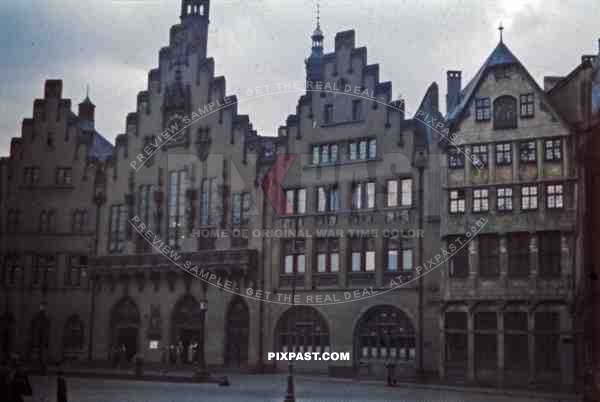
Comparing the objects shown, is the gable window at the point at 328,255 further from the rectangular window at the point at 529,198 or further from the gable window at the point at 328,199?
the rectangular window at the point at 529,198

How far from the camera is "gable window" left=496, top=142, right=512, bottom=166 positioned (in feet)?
138

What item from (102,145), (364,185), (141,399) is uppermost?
(102,145)

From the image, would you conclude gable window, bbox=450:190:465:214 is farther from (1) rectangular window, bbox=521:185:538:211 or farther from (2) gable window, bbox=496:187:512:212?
(1) rectangular window, bbox=521:185:538:211

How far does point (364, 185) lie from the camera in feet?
153

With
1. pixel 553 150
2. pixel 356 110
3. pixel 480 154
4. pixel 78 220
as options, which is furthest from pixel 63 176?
pixel 553 150

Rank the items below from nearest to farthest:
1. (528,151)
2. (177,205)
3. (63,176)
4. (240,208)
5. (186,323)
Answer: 1. (528,151)
2. (240,208)
3. (186,323)
4. (177,205)
5. (63,176)

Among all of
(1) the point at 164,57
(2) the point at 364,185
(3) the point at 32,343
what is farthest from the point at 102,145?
(2) the point at 364,185

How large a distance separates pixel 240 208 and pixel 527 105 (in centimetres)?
1621

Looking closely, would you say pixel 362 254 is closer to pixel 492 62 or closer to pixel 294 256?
pixel 294 256

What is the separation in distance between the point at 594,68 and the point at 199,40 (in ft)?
73.2

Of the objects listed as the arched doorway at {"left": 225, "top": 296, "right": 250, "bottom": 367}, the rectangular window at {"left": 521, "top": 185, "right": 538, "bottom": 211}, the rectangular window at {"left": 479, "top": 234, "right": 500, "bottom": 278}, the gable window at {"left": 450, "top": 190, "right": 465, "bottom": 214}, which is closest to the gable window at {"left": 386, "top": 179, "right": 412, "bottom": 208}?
the gable window at {"left": 450, "top": 190, "right": 465, "bottom": 214}

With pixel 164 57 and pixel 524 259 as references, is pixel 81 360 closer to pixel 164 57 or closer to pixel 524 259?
pixel 164 57

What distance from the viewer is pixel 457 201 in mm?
43250

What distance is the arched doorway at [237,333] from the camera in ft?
162
